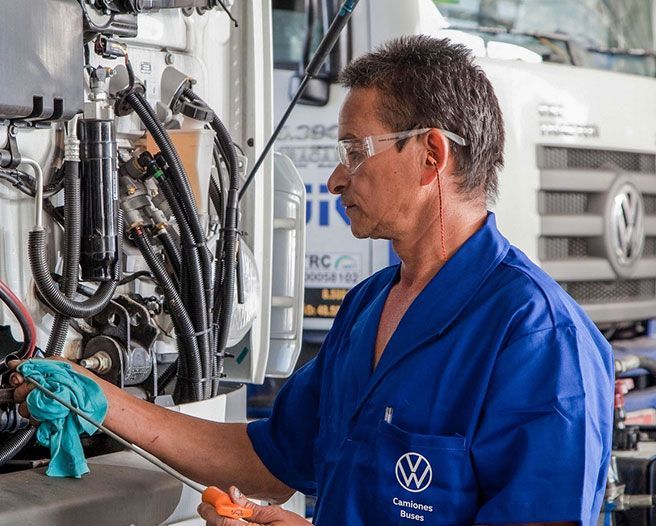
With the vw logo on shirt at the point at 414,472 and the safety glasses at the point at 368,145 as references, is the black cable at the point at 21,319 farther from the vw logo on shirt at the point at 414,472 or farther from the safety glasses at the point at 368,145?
the vw logo on shirt at the point at 414,472

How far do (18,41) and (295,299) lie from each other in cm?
169

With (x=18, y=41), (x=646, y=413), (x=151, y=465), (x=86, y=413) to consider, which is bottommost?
(x=646, y=413)

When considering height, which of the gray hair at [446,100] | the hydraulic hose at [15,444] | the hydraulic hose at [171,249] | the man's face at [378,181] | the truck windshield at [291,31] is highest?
the truck windshield at [291,31]

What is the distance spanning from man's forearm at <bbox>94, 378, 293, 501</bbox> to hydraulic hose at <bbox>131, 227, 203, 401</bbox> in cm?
28

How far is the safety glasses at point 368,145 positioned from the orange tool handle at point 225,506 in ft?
2.13

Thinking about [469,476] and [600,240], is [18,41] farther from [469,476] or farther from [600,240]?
[600,240]

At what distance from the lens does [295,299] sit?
372cm

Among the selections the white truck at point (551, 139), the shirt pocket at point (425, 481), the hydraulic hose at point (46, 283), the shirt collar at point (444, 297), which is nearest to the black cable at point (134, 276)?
the hydraulic hose at point (46, 283)

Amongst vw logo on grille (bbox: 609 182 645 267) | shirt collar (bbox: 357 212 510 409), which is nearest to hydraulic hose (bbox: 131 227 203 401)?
shirt collar (bbox: 357 212 510 409)

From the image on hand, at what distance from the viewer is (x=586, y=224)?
508 centimetres

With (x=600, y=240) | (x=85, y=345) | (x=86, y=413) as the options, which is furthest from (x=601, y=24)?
(x=86, y=413)

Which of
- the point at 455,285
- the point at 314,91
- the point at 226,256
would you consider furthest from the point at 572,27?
the point at 455,285

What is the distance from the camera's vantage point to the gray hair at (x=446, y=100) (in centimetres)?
210

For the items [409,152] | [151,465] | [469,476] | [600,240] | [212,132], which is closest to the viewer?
[469,476]
